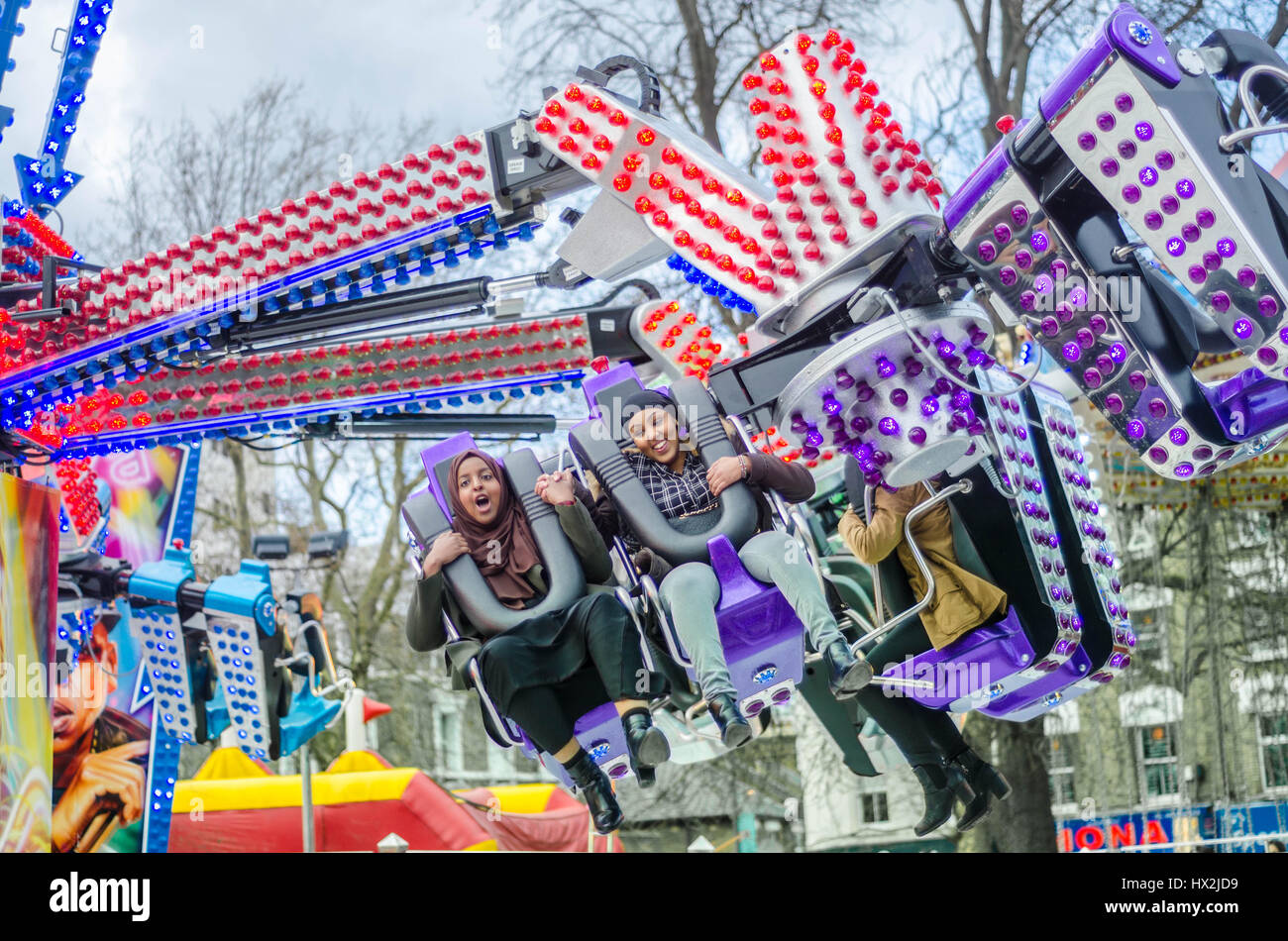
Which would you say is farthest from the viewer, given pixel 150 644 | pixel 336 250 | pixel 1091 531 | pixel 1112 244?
pixel 150 644

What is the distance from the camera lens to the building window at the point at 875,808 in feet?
58.1

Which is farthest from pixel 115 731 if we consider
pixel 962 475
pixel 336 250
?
pixel 962 475

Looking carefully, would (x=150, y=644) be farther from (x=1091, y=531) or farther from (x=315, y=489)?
(x=315, y=489)

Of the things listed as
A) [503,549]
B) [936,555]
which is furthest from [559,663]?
[936,555]

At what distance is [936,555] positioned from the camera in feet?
19.0

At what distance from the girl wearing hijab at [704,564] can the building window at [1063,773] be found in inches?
341

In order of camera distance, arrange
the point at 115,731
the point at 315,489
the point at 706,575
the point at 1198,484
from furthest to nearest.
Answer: the point at 315,489
the point at 1198,484
the point at 115,731
the point at 706,575

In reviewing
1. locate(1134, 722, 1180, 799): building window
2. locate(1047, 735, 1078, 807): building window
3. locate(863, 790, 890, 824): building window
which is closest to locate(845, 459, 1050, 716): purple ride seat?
locate(1134, 722, 1180, 799): building window

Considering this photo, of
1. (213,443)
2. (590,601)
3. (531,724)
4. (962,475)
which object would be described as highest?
(213,443)

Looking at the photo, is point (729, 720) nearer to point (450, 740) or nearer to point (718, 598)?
point (718, 598)

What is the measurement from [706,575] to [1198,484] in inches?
277

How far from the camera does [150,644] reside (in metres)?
8.36

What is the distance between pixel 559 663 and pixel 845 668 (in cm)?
104

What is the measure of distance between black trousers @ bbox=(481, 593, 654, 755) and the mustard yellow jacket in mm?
978
